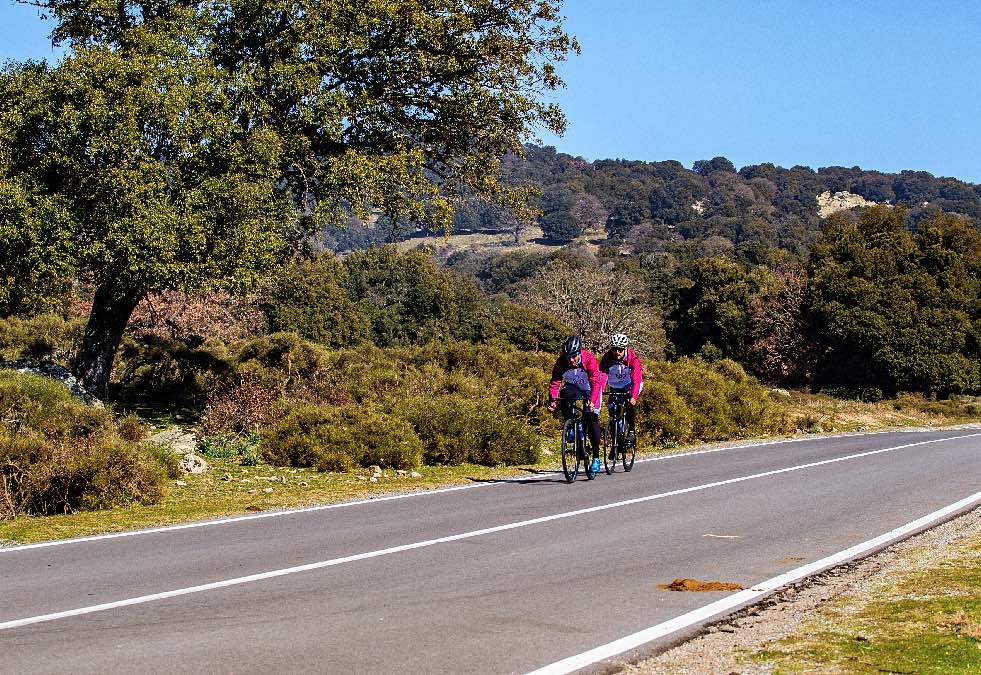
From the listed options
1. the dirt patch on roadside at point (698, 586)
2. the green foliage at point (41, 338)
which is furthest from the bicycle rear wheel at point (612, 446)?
the green foliage at point (41, 338)

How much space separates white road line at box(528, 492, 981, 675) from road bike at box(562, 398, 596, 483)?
193 inches

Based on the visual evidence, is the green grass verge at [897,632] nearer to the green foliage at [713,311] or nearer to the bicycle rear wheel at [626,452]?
the bicycle rear wheel at [626,452]

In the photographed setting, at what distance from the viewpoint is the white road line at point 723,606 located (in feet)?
19.3

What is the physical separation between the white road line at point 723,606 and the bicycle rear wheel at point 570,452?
4.86 meters

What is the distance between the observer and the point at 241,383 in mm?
21625

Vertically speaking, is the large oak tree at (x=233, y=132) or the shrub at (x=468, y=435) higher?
the large oak tree at (x=233, y=132)

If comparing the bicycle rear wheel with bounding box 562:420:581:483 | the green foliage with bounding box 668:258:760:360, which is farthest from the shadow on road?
→ the green foliage with bounding box 668:258:760:360

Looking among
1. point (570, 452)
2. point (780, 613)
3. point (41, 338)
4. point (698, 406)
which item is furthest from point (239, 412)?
point (780, 613)

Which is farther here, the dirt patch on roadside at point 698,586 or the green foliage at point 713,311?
the green foliage at point 713,311

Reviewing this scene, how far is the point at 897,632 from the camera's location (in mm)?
6352

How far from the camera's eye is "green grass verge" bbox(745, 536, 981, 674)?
5605 mm

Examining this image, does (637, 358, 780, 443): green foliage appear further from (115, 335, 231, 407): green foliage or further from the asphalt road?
(115, 335, 231, 407): green foliage

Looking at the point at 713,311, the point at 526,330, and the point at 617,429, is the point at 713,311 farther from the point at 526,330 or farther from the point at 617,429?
the point at 617,429

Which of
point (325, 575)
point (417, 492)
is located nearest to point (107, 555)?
point (325, 575)
